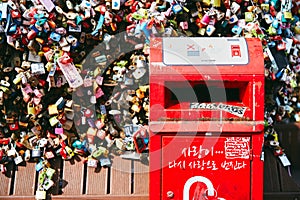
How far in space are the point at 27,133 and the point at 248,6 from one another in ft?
6.67

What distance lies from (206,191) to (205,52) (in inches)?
35.7

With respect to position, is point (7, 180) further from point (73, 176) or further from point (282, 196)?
point (282, 196)

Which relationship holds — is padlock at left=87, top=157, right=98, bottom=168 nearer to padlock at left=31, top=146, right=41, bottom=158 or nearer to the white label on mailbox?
padlock at left=31, top=146, right=41, bottom=158

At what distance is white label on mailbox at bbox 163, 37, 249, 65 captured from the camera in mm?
3127

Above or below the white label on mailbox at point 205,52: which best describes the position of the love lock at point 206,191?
below

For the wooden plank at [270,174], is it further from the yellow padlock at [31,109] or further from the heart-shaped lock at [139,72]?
the yellow padlock at [31,109]

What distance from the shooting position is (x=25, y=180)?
148 inches

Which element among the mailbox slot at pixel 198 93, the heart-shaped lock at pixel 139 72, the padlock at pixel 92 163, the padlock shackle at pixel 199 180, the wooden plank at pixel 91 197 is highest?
the heart-shaped lock at pixel 139 72

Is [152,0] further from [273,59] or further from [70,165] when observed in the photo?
[70,165]

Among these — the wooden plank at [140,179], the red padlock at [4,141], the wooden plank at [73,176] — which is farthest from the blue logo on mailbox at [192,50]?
the red padlock at [4,141]

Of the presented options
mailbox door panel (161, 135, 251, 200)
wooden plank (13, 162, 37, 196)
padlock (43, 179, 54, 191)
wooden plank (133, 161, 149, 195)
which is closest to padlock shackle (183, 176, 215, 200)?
mailbox door panel (161, 135, 251, 200)

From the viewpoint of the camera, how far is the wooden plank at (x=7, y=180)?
12.2ft

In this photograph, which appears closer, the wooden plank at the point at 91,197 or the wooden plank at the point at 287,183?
the wooden plank at the point at 91,197

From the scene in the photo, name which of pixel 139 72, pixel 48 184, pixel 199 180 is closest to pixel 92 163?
pixel 48 184
